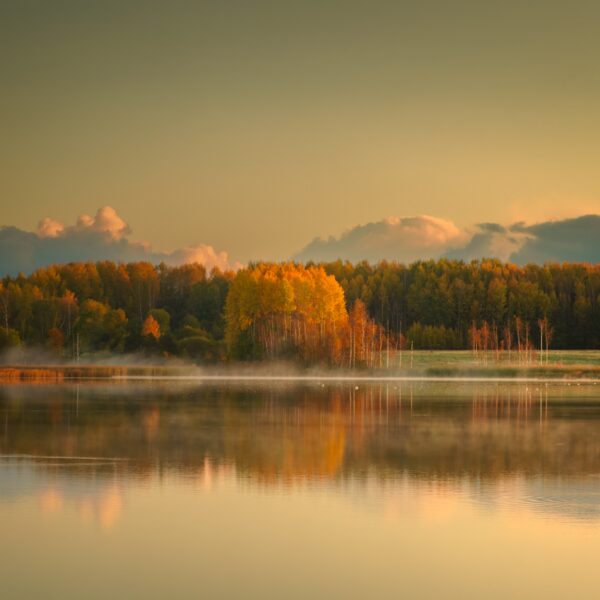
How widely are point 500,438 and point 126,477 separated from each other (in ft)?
36.5

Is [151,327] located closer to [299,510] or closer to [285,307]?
[285,307]

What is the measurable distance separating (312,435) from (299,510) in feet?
36.5

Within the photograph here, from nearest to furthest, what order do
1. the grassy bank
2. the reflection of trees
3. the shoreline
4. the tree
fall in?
the reflection of trees < the shoreline < the grassy bank < the tree

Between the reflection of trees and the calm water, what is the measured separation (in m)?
0.10

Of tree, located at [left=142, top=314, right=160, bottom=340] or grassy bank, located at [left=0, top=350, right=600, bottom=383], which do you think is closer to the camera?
grassy bank, located at [left=0, top=350, right=600, bottom=383]

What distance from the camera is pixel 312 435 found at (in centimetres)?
2728

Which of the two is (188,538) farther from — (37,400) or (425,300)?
(425,300)

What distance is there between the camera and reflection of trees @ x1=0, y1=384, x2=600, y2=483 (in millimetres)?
20969

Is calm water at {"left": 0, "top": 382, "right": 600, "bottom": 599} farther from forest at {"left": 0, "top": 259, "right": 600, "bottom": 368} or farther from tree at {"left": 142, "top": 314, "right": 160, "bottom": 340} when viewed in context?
tree at {"left": 142, "top": 314, "right": 160, "bottom": 340}

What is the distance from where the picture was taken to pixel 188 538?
1434 centimetres

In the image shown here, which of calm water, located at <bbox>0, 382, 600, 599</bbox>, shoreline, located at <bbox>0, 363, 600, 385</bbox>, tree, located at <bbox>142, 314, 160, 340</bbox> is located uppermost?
tree, located at <bbox>142, 314, 160, 340</bbox>

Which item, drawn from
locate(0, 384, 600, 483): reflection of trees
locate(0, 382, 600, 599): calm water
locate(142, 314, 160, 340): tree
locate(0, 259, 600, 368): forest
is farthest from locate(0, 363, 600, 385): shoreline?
locate(0, 382, 600, 599): calm water

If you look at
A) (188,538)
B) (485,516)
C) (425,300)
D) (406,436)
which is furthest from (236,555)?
(425,300)

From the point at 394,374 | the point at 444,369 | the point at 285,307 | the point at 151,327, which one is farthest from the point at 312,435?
the point at 151,327
